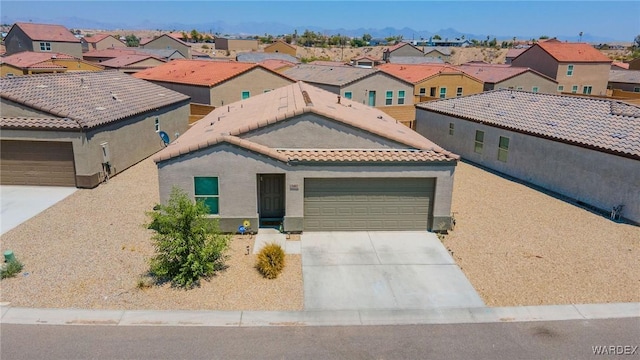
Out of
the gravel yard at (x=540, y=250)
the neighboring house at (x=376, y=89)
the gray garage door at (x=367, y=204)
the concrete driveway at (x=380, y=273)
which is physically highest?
the neighboring house at (x=376, y=89)

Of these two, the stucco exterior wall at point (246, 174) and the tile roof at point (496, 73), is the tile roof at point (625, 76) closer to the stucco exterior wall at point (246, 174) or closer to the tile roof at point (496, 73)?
the tile roof at point (496, 73)

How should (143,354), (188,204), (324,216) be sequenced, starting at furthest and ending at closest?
1. (324,216)
2. (188,204)
3. (143,354)

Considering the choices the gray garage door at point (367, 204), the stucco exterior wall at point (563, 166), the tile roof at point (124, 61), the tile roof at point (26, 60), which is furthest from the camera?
the tile roof at point (124, 61)

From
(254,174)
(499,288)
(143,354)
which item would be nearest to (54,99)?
(254,174)

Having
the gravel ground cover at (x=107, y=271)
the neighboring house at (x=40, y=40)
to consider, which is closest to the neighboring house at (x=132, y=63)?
the neighboring house at (x=40, y=40)

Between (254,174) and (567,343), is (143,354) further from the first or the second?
(567,343)

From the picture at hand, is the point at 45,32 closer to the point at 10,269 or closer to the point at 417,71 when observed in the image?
the point at 417,71
